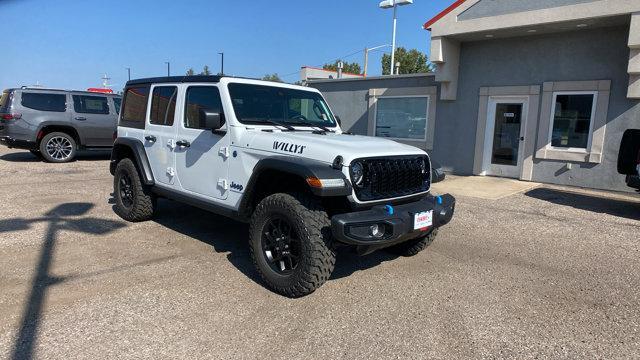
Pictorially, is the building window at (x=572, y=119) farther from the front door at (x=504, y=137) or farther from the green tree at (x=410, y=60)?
the green tree at (x=410, y=60)

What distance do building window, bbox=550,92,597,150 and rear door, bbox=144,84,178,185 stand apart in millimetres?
8785

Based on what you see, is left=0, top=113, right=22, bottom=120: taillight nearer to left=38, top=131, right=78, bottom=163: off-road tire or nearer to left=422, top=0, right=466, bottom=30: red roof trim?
left=38, top=131, right=78, bottom=163: off-road tire

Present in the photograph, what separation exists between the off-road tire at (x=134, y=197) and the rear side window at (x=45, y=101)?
287 inches

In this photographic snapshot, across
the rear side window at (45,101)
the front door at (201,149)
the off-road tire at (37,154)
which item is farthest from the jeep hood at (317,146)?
the off-road tire at (37,154)

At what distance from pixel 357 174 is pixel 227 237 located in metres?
2.41

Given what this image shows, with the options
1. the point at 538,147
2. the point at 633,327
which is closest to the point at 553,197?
the point at 538,147

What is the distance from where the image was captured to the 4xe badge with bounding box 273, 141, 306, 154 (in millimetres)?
3752

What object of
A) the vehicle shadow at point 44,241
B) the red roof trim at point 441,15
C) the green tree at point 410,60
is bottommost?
the vehicle shadow at point 44,241

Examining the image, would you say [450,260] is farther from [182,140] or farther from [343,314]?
[182,140]

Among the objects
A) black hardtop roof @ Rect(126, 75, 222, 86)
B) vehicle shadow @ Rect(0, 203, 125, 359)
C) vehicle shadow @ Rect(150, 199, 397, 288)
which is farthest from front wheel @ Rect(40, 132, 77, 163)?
black hardtop roof @ Rect(126, 75, 222, 86)

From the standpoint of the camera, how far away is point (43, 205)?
22.3 feet

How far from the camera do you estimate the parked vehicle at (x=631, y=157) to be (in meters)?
7.10

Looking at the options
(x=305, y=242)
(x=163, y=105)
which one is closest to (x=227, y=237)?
(x=163, y=105)

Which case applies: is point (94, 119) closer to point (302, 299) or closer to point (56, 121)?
point (56, 121)
